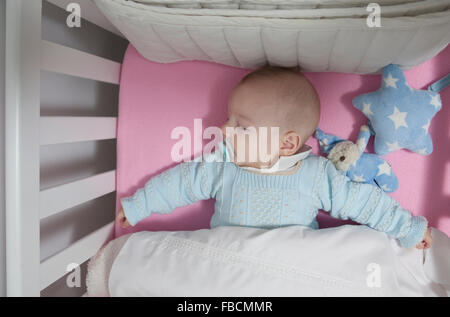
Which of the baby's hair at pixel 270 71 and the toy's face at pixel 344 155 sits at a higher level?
the baby's hair at pixel 270 71

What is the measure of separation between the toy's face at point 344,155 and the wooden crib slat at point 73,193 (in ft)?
2.26

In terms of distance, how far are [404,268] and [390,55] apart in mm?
543

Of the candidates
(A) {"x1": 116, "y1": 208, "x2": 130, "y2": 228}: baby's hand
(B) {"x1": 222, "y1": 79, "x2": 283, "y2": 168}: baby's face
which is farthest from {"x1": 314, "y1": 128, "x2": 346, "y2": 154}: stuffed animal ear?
(A) {"x1": 116, "y1": 208, "x2": 130, "y2": 228}: baby's hand

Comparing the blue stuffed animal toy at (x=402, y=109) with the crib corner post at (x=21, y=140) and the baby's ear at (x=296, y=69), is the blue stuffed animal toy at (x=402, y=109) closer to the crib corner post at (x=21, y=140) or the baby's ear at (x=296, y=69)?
the baby's ear at (x=296, y=69)

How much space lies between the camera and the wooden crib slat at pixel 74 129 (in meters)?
0.81

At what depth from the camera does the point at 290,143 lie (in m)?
0.92

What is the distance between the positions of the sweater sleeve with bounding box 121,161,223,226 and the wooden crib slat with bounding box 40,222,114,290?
121 millimetres

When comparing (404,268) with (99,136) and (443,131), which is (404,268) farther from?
(99,136)

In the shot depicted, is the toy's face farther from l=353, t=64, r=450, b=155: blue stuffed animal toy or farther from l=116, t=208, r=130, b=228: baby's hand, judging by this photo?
l=116, t=208, r=130, b=228: baby's hand

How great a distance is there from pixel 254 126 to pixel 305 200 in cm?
25

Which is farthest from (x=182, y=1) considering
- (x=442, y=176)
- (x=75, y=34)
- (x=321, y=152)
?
(x=442, y=176)

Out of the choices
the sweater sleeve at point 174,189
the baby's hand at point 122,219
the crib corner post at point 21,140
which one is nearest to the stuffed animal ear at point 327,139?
the sweater sleeve at point 174,189

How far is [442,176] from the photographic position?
3.19 ft

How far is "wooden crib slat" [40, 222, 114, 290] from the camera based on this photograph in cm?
83
